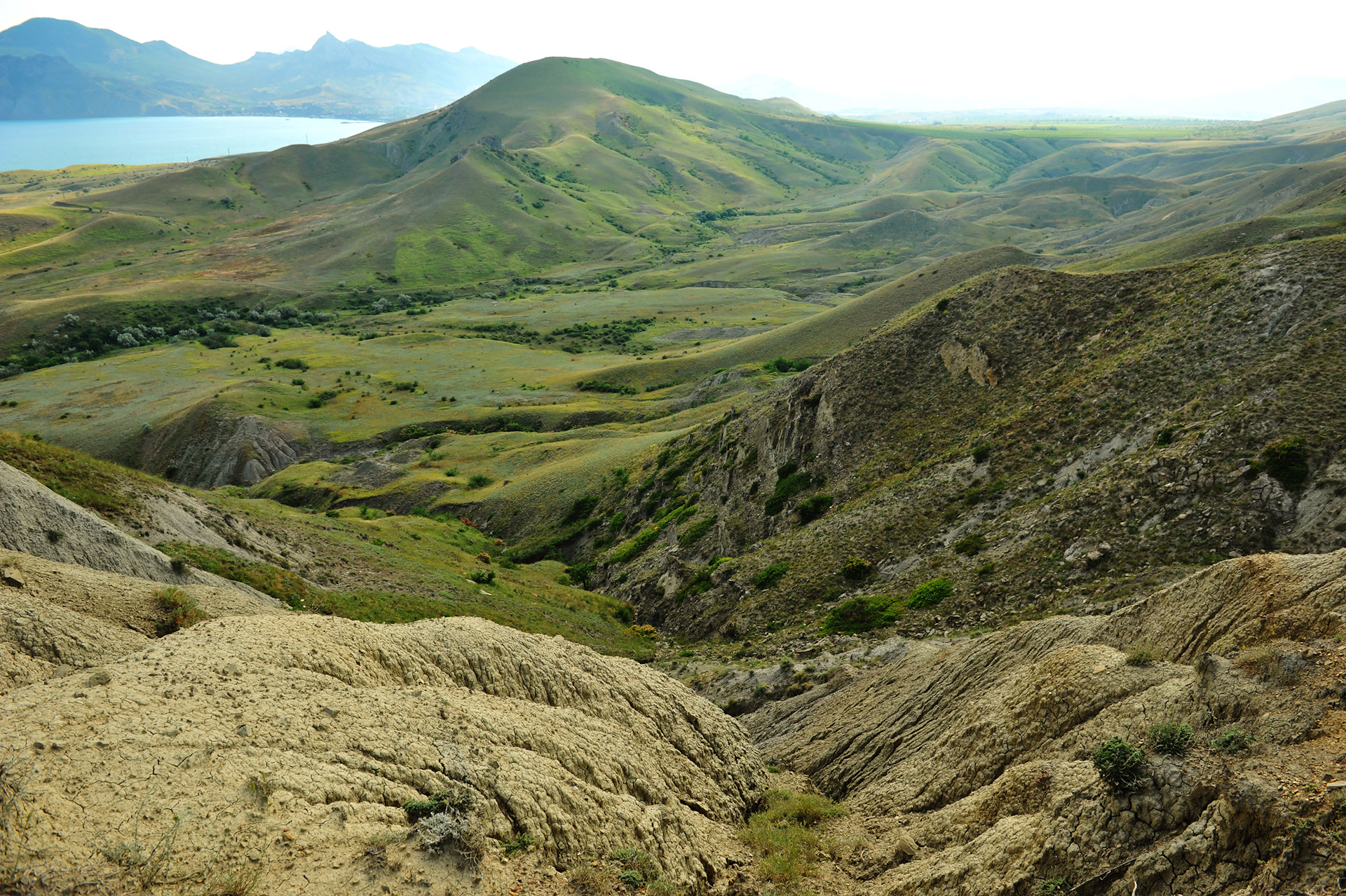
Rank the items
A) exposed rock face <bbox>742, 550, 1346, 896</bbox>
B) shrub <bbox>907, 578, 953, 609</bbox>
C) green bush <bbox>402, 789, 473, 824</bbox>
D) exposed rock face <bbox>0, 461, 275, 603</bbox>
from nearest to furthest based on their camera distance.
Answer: exposed rock face <bbox>742, 550, 1346, 896</bbox> < green bush <bbox>402, 789, 473, 824</bbox> < exposed rock face <bbox>0, 461, 275, 603</bbox> < shrub <bbox>907, 578, 953, 609</bbox>

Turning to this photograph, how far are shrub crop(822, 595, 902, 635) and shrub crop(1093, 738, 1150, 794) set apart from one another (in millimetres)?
19230

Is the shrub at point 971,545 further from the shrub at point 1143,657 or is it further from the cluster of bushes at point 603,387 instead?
the cluster of bushes at point 603,387

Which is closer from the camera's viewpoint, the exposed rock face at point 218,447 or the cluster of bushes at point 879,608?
the cluster of bushes at point 879,608

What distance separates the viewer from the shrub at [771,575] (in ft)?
132

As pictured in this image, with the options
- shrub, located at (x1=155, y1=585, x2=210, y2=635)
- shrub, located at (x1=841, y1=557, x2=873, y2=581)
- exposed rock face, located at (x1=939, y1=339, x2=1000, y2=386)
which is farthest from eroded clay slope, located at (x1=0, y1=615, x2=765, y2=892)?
exposed rock face, located at (x1=939, y1=339, x2=1000, y2=386)

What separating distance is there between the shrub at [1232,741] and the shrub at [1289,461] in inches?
804

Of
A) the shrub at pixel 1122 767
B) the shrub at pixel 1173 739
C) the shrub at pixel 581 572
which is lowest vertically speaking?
the shrub at pixel 581 572

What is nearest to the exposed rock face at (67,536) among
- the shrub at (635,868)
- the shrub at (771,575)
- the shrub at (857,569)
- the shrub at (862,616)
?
the shrub at (635,868)

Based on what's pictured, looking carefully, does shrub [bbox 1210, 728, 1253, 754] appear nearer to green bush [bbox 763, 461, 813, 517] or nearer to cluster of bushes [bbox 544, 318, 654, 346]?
green bush [bbox 763, 461, 813, 517]

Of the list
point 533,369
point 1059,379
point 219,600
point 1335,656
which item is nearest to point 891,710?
point 1335,656

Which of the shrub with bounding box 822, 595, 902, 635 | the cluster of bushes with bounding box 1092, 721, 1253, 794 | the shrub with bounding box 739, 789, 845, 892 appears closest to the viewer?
the cluster of bushes with bounding box 1092, 721, 1253, 794

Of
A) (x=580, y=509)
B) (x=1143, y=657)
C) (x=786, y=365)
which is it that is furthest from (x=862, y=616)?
(x=786, y=365)

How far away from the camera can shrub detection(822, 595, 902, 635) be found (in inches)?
1298

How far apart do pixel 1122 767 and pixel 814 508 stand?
32510mm
